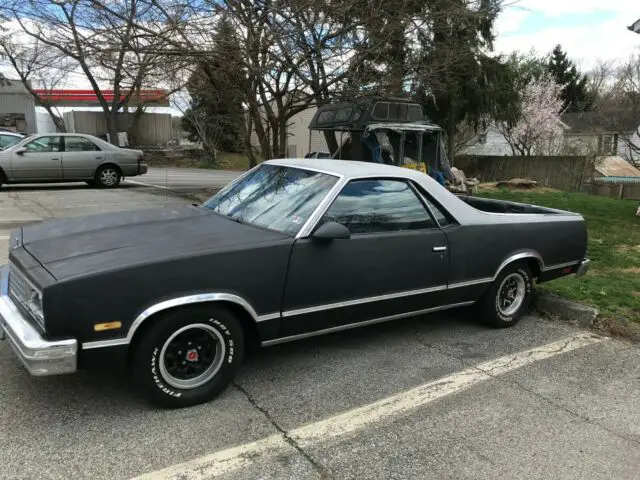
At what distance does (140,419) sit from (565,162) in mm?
20309

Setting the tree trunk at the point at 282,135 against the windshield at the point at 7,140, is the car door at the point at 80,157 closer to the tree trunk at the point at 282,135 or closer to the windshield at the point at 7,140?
the windshield at the point at 7,140

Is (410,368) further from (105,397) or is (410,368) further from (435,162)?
→ (435,162)

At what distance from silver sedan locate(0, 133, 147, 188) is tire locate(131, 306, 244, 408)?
12668 mm

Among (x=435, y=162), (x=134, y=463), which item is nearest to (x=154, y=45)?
(x=435, y=162)

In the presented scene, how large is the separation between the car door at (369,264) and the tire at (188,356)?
42 centimetres

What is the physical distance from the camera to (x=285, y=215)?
3.84 metres

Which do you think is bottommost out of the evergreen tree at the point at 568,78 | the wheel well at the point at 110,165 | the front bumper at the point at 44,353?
the front bumper at the point at 44,353

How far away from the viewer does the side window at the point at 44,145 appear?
13.9 meters

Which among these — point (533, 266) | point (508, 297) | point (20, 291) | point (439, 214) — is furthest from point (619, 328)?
point (20, 291)

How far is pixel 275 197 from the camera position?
13.5ft

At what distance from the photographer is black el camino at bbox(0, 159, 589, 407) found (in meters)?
2.94

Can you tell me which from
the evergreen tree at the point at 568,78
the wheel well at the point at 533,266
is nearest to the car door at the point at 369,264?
the wheel well at the point at 533,266

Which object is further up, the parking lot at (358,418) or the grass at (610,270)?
the grass at (610,270)

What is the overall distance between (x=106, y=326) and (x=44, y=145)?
12.9 metres
